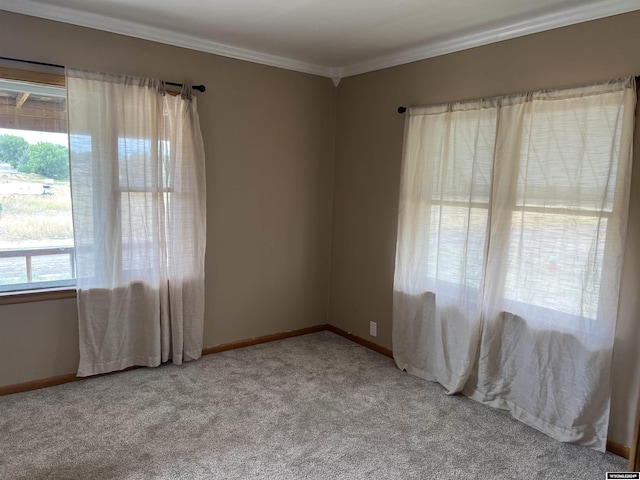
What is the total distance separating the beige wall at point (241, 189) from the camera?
291 cm

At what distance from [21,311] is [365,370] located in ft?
8.05

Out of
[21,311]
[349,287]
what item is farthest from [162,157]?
[349,287]

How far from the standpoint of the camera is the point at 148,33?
3107mm

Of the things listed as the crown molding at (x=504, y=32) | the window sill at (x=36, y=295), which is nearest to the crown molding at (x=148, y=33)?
the crown molding at (x=504, y=32)

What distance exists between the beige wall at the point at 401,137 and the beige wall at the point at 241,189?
0.25 m

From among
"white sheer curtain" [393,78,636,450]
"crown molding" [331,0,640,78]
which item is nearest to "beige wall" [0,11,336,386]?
"crown molding" [331,0,640,78]

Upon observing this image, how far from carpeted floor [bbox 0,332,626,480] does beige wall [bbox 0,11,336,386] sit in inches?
17.4

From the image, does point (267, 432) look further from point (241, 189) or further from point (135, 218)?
point (241, 189)

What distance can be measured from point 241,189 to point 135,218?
0.91m

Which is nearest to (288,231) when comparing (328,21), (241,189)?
(241,189)

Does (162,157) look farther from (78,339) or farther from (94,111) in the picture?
(78,339)

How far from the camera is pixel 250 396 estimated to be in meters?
3.00

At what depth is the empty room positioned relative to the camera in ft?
7.86

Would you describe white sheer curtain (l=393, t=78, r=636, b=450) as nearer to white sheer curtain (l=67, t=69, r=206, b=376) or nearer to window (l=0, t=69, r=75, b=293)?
white sheer curtain (l=67, t=69, r=206, b=376)
